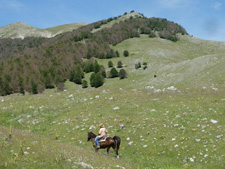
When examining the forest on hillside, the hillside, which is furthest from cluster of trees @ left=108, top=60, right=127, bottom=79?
the hillside

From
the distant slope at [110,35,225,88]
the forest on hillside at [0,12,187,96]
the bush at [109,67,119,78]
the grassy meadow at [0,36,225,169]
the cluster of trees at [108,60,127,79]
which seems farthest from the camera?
the forest on hillside at [0,12,187,96]

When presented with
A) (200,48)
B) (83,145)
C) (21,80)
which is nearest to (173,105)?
(83,145)

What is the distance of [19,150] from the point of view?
9.30 m

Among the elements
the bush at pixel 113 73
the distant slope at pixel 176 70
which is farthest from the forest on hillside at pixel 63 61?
the distant slope at pixel 176 70

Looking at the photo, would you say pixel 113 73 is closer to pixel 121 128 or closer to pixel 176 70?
pixel 176 70

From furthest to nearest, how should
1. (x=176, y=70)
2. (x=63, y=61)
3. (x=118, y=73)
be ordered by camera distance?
(x=63, y=61) < (x=118, y=73) < (x=176, y=70)

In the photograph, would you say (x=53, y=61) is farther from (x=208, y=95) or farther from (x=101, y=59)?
(x=208, y=95)

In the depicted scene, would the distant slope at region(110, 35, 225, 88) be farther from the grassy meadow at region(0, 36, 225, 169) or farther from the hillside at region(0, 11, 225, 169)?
the grassy meadow at region(0, 36, 225, 169)

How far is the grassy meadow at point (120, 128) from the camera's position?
9.72 m

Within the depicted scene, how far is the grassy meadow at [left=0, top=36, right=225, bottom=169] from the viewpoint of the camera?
9.72 m

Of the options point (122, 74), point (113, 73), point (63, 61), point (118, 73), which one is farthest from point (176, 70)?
point (63, 61)

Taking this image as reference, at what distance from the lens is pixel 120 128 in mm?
17812

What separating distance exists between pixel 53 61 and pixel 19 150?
96.2 meters

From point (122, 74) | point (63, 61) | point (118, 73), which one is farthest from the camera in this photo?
point (63, 61)
